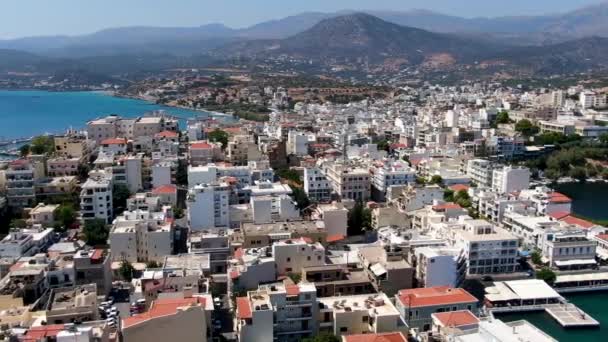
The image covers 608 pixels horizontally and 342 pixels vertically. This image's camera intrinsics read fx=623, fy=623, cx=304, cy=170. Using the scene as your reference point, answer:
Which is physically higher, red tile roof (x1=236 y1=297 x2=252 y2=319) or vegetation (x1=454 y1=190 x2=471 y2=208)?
red tile roof (x1=236 y1=297 x2=252 y2=319)

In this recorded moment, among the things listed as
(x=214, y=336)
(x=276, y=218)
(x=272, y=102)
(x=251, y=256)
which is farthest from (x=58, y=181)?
Result: (x=272, y=102)

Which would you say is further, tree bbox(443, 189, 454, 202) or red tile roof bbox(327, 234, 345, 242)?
tree bbox(443, 189, 454, 202)

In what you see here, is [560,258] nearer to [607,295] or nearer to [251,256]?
[607,295]

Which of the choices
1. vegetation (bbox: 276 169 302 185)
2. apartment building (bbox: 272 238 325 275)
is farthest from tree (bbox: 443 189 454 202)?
apartment building (bbox: 272 238 325 275)

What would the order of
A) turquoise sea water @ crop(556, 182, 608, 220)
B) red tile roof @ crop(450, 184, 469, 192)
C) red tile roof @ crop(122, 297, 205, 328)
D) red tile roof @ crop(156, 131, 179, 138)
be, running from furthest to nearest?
red tile roof @ crop(156, 131, 179, 138) → turquoise sea water @ crop(556, 182, 608, 220) → red tile roof @ crop(450, 184, 469, 192) → red tile roof @ crop(122, 297, 205, 328)

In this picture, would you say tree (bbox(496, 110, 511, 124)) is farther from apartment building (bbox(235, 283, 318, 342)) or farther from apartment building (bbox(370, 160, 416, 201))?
apartment building (bbox(235, 283, 318, 342))

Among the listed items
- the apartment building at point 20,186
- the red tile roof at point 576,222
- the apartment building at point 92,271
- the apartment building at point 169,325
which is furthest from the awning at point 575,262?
the apartment building at point 20,186

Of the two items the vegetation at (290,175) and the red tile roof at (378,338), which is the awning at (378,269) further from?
the vegetation at (290,175)

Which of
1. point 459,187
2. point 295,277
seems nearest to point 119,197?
point 295,277
